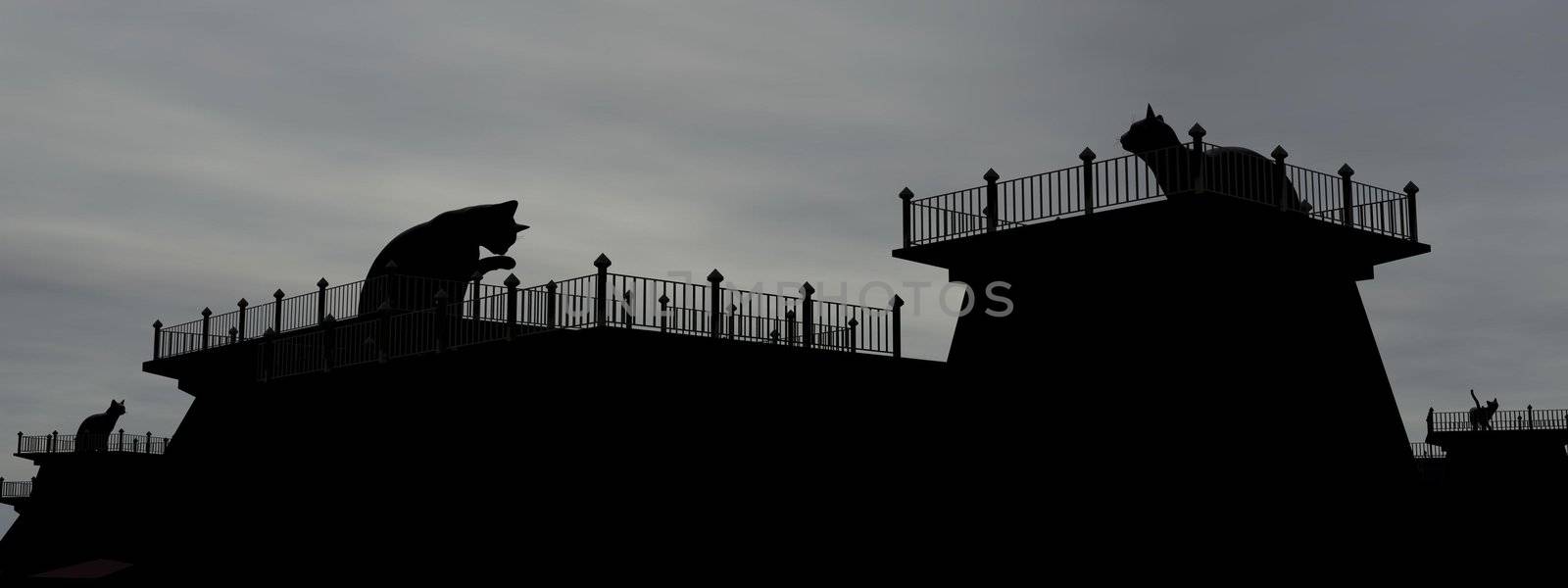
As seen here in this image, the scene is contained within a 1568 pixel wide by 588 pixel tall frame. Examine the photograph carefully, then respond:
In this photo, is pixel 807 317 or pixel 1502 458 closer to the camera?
pixel 807 317

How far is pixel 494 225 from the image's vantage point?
37.0 m

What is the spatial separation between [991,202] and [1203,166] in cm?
384

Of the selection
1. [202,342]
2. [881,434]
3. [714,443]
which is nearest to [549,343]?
[714,443]

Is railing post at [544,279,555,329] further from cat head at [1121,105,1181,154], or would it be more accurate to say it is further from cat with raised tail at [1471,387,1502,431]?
A: cat with raised tail at [1471,387,1502,431]

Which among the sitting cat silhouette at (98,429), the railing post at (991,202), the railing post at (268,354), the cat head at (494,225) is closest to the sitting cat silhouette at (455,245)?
the cat head at (494,225)

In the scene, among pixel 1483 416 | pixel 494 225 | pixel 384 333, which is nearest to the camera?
pixel 384 333

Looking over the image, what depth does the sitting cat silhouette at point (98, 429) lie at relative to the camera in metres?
57.8

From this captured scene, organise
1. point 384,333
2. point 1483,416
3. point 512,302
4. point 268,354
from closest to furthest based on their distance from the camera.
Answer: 1. point 512,302
2. point 384,333
3. point 268,354
4. point 1483,416

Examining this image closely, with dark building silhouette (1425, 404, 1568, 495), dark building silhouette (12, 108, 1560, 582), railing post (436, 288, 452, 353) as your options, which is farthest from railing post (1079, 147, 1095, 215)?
dark building silhouette (1425, 404, 1568, 495)

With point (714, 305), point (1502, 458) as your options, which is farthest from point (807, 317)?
point (1502, 458)

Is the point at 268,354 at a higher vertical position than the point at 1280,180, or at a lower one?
lower

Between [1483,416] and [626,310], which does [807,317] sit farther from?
[1483,416]

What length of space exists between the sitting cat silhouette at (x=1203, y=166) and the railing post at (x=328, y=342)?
16.8m

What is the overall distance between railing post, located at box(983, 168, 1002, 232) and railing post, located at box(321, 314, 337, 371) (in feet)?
47.6
